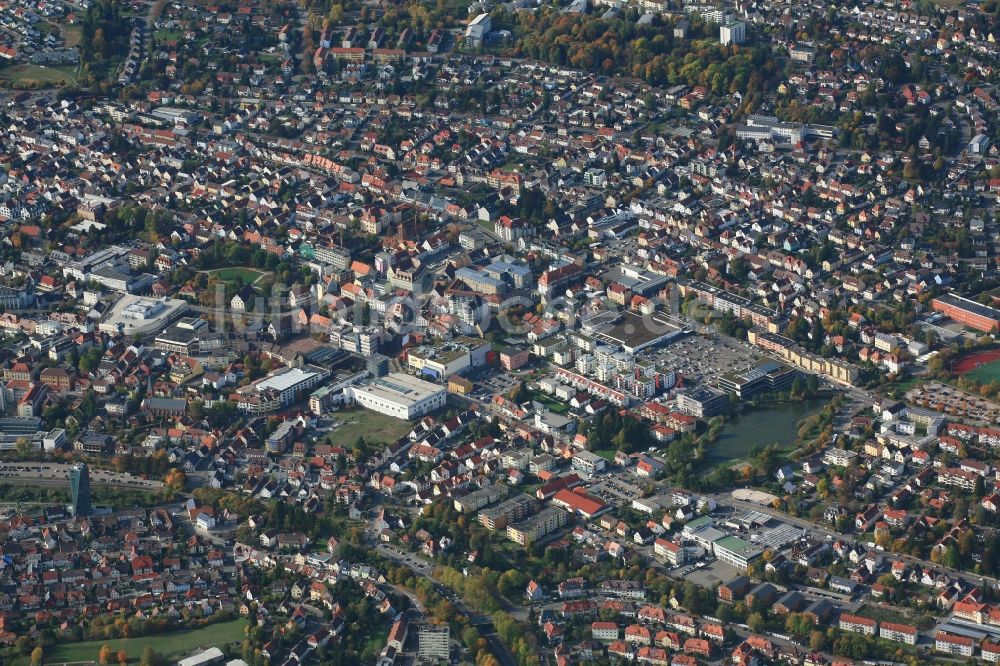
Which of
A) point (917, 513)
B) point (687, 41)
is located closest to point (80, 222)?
point (687, 41)

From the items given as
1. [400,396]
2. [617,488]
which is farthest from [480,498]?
[400,396]

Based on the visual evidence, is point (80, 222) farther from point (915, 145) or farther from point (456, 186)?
point (915, 145)

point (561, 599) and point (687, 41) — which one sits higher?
point (687, 41)

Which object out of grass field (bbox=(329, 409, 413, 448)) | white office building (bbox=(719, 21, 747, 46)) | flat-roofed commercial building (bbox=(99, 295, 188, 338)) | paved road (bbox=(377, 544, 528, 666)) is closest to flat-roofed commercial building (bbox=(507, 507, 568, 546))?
paved road (bbox=(377, 544, 528, 666))

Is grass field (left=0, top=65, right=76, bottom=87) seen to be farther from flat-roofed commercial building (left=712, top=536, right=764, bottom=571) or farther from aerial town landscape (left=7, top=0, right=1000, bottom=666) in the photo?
flat-roofed commercial building (left=712, top=536, right=764, bottom=571)

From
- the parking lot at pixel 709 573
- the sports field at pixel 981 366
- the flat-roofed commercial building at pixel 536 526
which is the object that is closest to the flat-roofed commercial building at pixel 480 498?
the flat-roofed commercial building at pixel 536 526

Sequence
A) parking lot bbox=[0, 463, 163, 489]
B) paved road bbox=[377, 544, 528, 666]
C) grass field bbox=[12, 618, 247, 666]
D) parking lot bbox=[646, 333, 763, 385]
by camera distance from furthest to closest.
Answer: parking lot bbox=[646, 333, 763, 385], parking lot bbox=[0, 463, 163, 489], grass field bbox=[12, 618, 247, 666], paved road bbox=[377, 544, 528, 666]

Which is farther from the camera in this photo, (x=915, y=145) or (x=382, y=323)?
(x=915, y=145)
